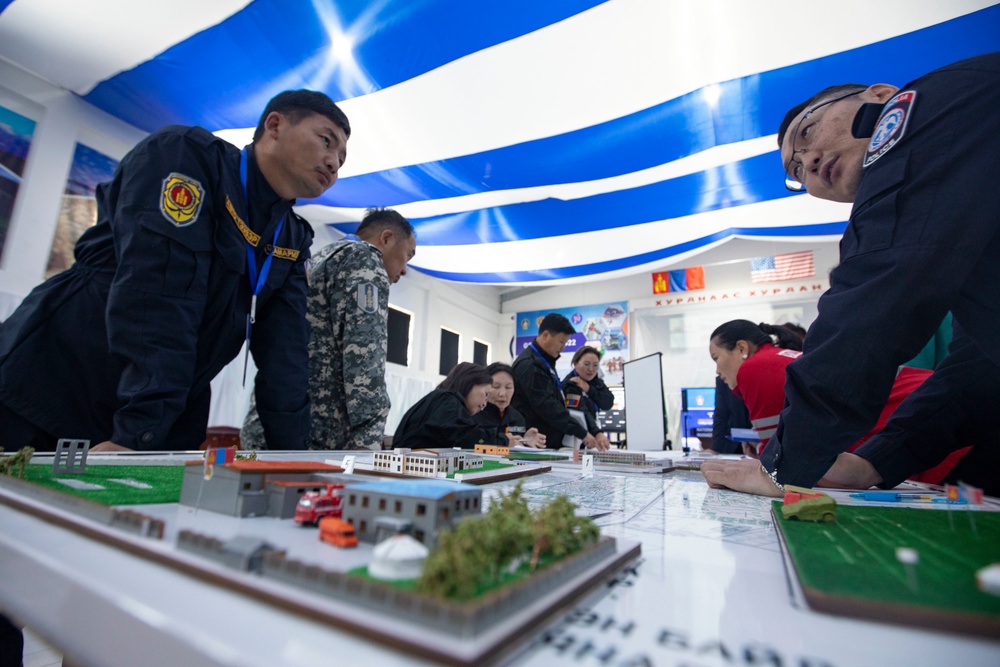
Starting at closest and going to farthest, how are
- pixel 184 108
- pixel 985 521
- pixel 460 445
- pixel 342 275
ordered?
pixel 985 521 < pixel 342 275 < pixel 460 445 < pixel 184 108

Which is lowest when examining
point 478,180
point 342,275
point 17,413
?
point 17,413

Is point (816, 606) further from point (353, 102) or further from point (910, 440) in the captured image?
point (353, 102)

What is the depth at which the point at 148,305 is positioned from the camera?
0.95m

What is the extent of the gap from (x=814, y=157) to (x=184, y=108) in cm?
312

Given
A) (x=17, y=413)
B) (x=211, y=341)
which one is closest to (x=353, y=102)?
(x=211, y=341)

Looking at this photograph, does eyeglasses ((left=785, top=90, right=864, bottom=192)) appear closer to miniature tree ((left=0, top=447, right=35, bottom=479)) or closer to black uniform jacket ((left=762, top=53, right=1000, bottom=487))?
black uniform jacket ((left=762, top=53, right=1000, bottom=487))

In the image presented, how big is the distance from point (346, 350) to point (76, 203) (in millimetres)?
2859

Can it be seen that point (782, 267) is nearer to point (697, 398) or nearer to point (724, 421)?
point (697, 398)

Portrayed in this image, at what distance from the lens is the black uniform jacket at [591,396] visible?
12.4 feet

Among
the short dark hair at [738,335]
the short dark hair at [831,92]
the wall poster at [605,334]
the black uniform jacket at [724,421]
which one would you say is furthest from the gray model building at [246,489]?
the wall poster at [605,334]

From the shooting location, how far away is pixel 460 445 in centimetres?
205

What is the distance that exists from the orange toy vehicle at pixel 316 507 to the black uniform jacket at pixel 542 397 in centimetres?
282

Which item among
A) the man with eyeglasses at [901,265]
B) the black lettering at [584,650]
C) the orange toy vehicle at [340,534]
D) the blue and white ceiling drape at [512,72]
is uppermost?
the blue and white ceiling drape at [512,72]

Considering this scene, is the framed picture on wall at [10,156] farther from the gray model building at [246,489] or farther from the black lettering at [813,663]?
the black lettering at [813,663]
